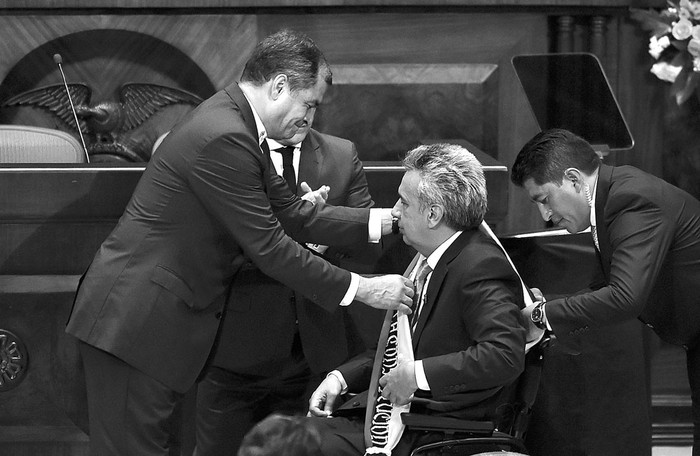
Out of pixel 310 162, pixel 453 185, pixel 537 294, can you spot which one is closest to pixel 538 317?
pixel 537 294

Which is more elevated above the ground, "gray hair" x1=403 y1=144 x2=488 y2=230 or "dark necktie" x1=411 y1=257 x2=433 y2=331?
"gray hair" x1=403 y1=144 x2=488 y2=230

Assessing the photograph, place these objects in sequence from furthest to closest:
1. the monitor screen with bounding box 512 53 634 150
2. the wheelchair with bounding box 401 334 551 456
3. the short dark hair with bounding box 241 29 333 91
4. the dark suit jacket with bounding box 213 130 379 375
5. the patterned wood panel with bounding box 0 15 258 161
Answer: the patterned wood panel with bounding box 0 15 258 161 < the monitor screen with bounding box 512 53 634 150 < the dark suit jacket with bounding box 213 130 379 375 < the short dark hair with bounding box 241 29 333 91 < the wheelchair with bounding box 401 334 551 456

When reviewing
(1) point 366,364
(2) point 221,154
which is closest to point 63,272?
(2) point 221,154

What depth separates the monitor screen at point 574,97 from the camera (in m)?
4.20

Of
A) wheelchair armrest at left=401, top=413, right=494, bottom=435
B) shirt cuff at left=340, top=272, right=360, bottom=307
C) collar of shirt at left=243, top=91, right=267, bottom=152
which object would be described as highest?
collar of shirt at left=243, top=91, right=267, bottom=152

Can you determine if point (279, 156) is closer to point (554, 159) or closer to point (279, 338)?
point (279, 338)

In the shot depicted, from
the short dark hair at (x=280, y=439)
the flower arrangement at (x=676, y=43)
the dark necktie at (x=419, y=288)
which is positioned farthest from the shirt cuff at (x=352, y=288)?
the flower arrangement at (x=676, y=43)

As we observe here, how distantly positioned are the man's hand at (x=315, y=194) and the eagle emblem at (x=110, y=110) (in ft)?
6.13

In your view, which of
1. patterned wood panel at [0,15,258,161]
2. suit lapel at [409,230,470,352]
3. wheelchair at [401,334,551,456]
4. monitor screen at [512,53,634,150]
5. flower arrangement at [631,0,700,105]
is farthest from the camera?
patterned wood panel at [0,15,258,161]

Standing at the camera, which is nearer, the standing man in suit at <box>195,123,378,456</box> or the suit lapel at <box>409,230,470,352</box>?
the suit lapel at <box>409,230,470,352</box>

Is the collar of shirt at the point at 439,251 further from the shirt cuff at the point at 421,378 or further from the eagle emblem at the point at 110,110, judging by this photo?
the eagle emblem at the point at 110,110

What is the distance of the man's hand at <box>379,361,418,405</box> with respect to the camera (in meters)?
2.86

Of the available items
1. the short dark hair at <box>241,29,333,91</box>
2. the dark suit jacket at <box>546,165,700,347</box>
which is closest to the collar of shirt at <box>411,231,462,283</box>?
the dark suit jacket at <box>546,165,700,347</box>

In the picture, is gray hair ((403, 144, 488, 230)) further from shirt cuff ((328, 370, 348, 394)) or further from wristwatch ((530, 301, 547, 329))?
shirt cuff ((328, 370, 348, 394))
